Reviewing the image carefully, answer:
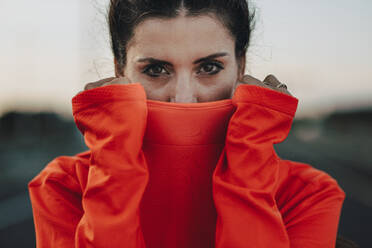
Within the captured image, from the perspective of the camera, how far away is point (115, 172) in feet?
2.49

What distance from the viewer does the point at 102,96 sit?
2.74 feet

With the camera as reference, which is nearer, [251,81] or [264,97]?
[264,97]

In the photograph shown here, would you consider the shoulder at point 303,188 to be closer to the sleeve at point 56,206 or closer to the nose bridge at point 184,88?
the nose bridge at point 184,88

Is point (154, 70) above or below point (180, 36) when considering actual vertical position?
below

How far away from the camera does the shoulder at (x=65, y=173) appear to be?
0.98 metres

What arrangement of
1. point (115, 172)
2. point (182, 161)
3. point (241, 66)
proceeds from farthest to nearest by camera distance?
point (241, 66), point (182, 161), point (115, 172)

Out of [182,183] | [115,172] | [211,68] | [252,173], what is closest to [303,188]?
[252,173]

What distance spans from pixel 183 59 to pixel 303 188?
58 cm

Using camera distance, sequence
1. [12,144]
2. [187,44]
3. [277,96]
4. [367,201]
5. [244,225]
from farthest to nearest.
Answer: [12,144]
[367,201]
[187,44]
[277,96]
[244,225]

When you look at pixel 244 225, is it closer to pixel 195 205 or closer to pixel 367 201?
pixel 195 205

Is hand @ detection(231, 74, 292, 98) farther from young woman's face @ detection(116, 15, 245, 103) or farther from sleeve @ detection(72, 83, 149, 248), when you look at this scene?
sleeve @ detection(72, 83, 149, 248)

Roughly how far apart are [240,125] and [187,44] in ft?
1.12

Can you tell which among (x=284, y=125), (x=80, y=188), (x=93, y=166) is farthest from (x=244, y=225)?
(x=80, y=188)

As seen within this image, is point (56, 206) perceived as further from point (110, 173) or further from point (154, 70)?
point (154, 70)
